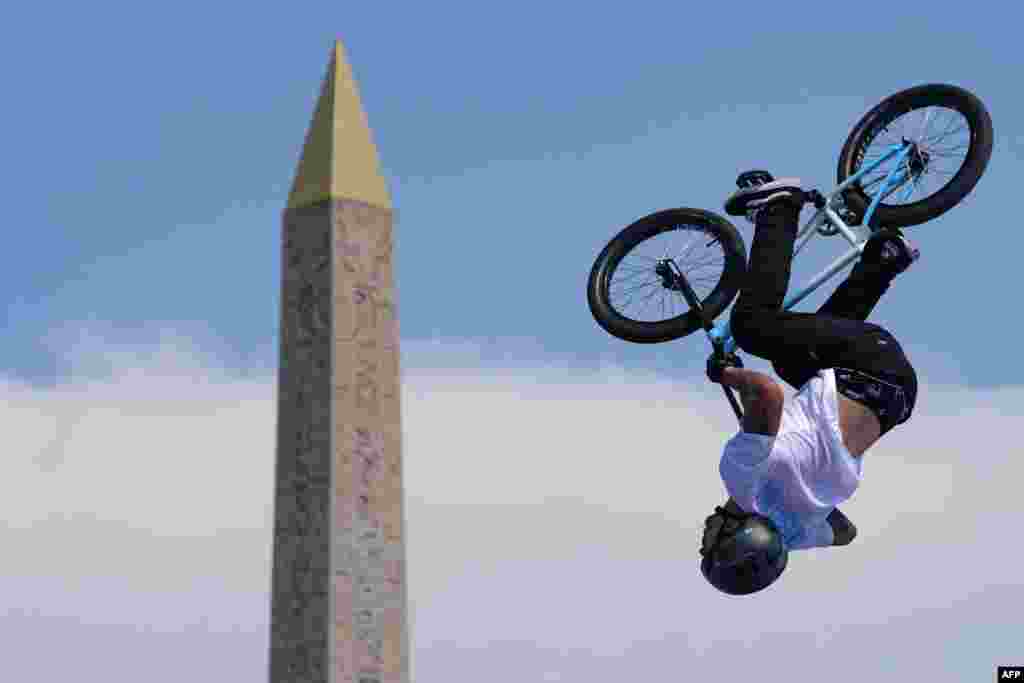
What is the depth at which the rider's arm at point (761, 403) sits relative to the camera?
12805 mm

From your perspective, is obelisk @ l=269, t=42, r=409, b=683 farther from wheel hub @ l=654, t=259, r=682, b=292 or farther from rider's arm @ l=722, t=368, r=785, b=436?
wheel hub @ l=654, t=259, r=682, b=292

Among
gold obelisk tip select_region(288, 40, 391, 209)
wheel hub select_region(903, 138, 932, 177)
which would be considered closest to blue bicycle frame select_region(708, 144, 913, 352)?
wheel hub select_region(903, 138, 932, 177)

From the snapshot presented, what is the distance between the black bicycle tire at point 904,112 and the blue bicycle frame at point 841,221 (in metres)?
0.07

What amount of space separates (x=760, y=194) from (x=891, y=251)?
0.94 metres

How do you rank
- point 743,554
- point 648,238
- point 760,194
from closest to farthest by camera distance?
point 743,554 → point 760,194 → point 648,238

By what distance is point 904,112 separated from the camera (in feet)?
48.9

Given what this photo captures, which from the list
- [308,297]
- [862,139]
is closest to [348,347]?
[308,297]

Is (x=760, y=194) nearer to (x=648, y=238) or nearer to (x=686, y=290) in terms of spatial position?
(x=686, y=290)

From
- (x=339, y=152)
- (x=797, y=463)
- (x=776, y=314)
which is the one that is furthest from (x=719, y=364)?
(x=339, y=152)

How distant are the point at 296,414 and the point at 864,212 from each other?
5.68 metres

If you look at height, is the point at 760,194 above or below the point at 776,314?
above

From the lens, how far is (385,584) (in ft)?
33.2

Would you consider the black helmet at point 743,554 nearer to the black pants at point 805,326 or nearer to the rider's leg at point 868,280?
the black pants at point 805,326

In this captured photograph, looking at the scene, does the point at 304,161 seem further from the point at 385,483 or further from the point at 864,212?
the point at 864,212
